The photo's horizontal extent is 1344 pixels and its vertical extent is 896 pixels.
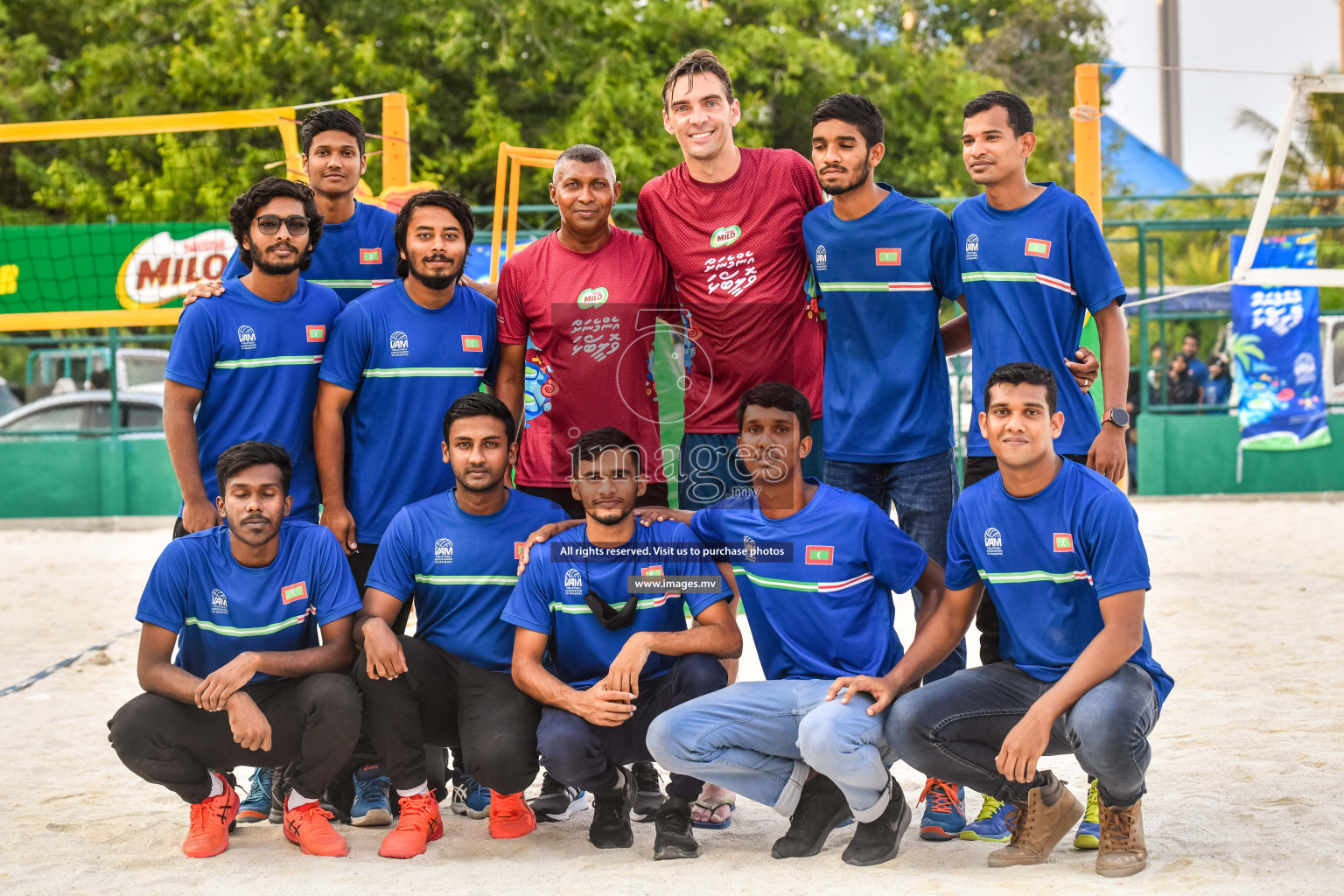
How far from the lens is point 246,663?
137 inches

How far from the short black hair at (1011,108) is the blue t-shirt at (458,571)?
6.15 feet

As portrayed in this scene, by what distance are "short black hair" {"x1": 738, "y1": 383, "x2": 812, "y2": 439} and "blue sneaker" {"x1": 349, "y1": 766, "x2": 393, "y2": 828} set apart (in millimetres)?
1585

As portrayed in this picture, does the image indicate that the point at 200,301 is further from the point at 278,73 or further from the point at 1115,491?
the point at 278,73

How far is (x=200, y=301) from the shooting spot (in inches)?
155

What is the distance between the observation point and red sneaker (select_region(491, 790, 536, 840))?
3676 millimetres

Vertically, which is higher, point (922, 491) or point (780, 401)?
point (780, 401)

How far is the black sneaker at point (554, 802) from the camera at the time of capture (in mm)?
3881

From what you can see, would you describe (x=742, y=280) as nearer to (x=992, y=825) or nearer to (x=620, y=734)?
(x=620, y=734)

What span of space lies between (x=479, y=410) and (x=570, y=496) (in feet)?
1.79

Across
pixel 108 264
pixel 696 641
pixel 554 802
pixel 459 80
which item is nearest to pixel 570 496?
pixel 696 641

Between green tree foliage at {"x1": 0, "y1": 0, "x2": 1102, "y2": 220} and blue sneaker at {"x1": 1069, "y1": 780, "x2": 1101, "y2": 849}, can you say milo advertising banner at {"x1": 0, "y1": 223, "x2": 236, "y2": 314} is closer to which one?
green tree foliage at {"x1": 0, "y1": 0, "x2": 1102, "y2": 220}

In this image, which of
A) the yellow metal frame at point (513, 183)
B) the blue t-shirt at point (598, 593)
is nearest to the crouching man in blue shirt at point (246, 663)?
the blue t-shirt at point (598, 593)

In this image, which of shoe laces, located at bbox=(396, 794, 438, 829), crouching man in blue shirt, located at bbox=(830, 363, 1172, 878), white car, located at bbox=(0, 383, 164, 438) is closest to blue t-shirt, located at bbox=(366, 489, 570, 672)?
shoe laces, located at bbox=(396, 794, 438, 829)

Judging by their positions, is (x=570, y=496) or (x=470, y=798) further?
(x=570, y=496)
